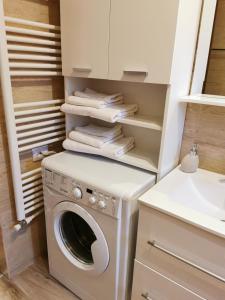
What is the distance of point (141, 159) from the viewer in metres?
1.38

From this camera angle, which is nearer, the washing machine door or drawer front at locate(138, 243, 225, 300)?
drawer front at locate(138, 243, 225, 300)

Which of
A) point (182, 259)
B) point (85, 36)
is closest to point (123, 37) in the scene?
point (85, 36)

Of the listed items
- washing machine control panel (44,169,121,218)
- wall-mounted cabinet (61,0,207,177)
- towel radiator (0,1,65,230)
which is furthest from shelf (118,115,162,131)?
towel radiator (0,1,65,230)

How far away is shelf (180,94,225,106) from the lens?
1.14m

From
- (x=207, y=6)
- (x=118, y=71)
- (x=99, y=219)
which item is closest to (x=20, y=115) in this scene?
(x=118, y=71)

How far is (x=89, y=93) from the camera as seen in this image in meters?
1.51

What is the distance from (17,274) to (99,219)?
0.97 m

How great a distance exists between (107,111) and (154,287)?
947mm

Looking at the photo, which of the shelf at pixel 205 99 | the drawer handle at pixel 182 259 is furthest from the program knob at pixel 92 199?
the shelf at pixel 205 99

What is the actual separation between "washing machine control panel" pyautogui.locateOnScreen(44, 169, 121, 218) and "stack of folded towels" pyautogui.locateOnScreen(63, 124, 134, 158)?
0.24 metres

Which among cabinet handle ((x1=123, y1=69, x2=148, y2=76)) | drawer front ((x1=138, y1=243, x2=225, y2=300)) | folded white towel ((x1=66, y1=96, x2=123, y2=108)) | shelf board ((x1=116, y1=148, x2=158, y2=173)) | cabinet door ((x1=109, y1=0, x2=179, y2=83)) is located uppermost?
cabinet door ((x1=109, y1=0, x2=179, y2=83))

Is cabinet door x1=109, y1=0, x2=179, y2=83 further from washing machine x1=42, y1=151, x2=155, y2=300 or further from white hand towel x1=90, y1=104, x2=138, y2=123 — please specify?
washing machine x1=42, y1=151, x2=155, y2=300

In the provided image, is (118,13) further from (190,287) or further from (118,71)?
(190,287)

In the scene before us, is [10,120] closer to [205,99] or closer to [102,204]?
[102,204]
